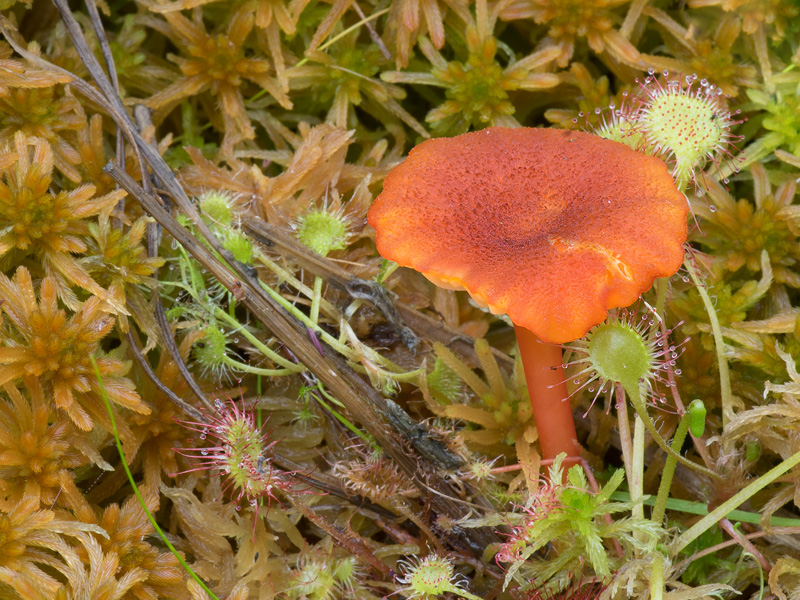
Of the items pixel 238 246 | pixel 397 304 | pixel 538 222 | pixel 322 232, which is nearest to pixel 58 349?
pixel 238 246

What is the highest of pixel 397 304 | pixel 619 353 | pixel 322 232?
pixel 619 353

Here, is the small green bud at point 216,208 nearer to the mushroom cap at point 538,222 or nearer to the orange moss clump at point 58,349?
the orange moss clump at point 58,349

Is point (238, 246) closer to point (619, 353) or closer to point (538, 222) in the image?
point (538, 222)

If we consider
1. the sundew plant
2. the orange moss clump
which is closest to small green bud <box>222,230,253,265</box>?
the sundew plant

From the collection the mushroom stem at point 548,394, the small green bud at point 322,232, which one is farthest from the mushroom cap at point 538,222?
the small green bud at point 322,232

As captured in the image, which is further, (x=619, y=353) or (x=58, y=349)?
(x=58, y=349)

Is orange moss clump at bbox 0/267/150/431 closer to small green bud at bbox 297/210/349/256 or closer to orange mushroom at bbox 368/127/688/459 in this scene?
small green bud at bbox 297/210/349/256

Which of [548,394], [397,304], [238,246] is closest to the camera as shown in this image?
[548,394]

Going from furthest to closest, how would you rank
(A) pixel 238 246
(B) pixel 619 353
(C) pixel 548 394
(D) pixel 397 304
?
(D) pixel 397 304, (A) pixel 238 246, (C) pixel 548 394, (B) pixel 619 353
